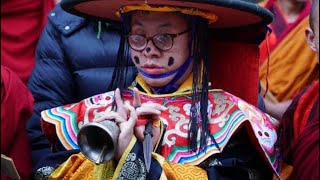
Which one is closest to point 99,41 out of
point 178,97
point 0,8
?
point 178,97

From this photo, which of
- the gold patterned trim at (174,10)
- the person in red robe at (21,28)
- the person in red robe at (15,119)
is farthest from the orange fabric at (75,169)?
the person in red robe at (21,28)

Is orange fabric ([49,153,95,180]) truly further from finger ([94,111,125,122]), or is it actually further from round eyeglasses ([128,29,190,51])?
round eyeglasses ([128,29,190,51])

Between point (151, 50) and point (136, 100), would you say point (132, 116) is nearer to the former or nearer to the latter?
point (136, 100)

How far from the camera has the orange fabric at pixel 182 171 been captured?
2.42 meters

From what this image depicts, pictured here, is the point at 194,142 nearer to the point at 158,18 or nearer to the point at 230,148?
the point at 230,148

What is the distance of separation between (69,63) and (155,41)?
0.55 metres

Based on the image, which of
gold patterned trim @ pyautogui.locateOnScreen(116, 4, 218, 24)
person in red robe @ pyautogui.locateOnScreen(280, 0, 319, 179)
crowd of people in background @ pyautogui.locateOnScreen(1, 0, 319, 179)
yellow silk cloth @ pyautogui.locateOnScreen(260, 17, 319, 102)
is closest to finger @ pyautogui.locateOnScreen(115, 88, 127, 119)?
crowd of people in background @ pyautogui.locateOnScreen(1, 0, 319, 179)

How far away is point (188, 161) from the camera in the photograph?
2521 millimetres

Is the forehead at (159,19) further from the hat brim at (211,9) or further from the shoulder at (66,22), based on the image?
the shoulder at (66,22)

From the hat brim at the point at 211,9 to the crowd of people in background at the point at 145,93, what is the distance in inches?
0.4

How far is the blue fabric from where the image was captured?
2924mm

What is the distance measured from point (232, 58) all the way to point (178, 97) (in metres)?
0.28

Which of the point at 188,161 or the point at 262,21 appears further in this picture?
the point at 262,21

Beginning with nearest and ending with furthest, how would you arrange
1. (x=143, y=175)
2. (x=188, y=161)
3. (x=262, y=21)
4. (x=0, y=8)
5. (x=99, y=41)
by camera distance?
(x=143, y=175) → (x=188, y=161) → (x=262, y=21) → (x=99, y=41) → (x=0, y=8)
